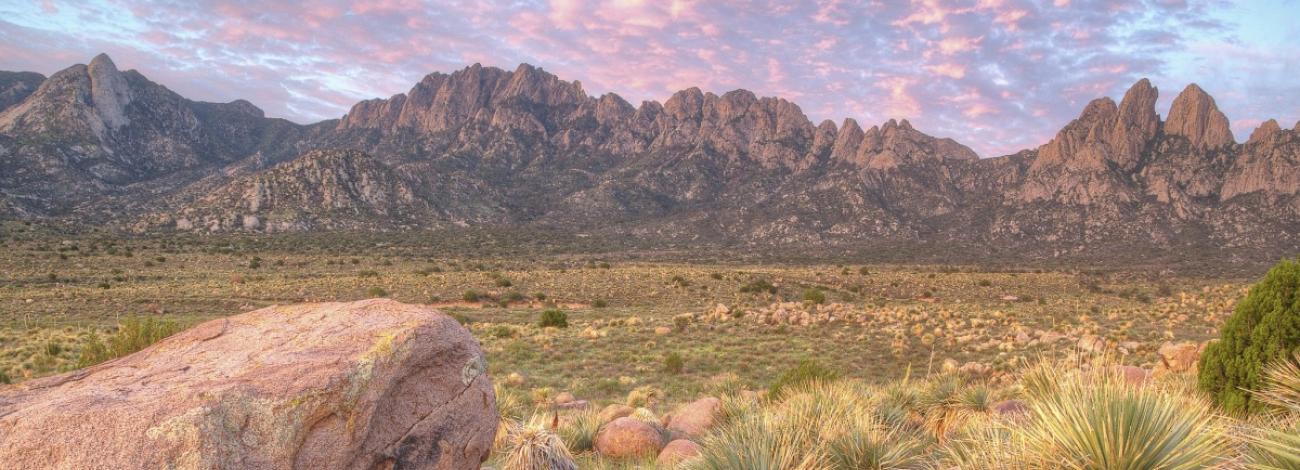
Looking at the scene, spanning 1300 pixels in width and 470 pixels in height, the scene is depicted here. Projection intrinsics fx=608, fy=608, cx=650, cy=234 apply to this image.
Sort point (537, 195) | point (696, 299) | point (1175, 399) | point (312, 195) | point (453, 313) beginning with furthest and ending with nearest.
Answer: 1. point (537, 195)
2. point (312, 195)
3. point (696, 299)
4. point (453, 313)
5. point (1175, 399)

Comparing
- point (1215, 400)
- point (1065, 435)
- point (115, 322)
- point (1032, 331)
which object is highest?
point (1065, 435)

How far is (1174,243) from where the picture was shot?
259 feet

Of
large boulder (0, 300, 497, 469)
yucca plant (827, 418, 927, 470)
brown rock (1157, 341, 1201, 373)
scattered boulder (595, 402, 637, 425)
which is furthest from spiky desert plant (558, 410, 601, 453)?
brown rock (1157, 341, 1201, 373)

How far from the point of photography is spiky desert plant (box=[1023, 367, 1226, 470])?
376 cm

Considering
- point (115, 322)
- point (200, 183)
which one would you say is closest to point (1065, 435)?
point (115, 322)

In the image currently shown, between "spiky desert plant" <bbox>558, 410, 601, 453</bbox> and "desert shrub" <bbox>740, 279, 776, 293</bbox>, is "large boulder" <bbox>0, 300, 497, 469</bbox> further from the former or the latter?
"desert shrub" <bbox>740, 279, 776, 293</bbox>

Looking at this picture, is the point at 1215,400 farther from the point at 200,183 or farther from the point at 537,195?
the point at 200,183

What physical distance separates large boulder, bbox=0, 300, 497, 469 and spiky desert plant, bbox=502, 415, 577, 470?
0.90 meters

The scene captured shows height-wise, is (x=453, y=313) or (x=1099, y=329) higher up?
(x=1099, y=329)

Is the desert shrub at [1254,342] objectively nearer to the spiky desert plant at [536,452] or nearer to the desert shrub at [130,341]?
the spiky desert plant at [536,452]

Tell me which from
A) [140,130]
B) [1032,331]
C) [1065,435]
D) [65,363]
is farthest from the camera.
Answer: [140,130]

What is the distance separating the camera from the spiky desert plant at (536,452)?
6.37 meters

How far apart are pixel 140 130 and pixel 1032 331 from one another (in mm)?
167721

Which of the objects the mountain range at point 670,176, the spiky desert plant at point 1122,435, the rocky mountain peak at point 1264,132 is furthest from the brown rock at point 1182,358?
the rocky mountain peak at point 1264,132
